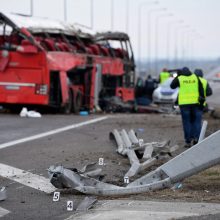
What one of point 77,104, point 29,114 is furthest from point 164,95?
point 29,114

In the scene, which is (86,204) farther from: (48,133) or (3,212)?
(48,133)

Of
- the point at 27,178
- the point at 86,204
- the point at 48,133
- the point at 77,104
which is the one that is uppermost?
the point at 86,204

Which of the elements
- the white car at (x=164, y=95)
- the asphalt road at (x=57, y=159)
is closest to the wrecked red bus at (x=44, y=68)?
the asphalt road at (x=57, y=159)

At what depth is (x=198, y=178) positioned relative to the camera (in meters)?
10.2

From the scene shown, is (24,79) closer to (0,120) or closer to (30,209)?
(0,120)

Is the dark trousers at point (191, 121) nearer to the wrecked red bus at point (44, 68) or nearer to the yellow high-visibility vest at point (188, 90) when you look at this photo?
the yellow high-visibility vest at point (188, 90)

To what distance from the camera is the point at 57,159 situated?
42.3 feet

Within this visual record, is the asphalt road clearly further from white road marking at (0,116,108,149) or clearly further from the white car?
the white car

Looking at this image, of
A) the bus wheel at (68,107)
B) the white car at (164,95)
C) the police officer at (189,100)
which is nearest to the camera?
the police officer at (189,100)

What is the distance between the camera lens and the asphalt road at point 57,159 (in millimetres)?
8055

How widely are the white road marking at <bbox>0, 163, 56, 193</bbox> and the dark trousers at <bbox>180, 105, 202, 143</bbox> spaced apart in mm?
4892

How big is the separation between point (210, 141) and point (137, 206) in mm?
1105

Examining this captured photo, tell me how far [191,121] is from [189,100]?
→ 53 cm

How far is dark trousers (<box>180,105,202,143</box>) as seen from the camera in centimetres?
1547
